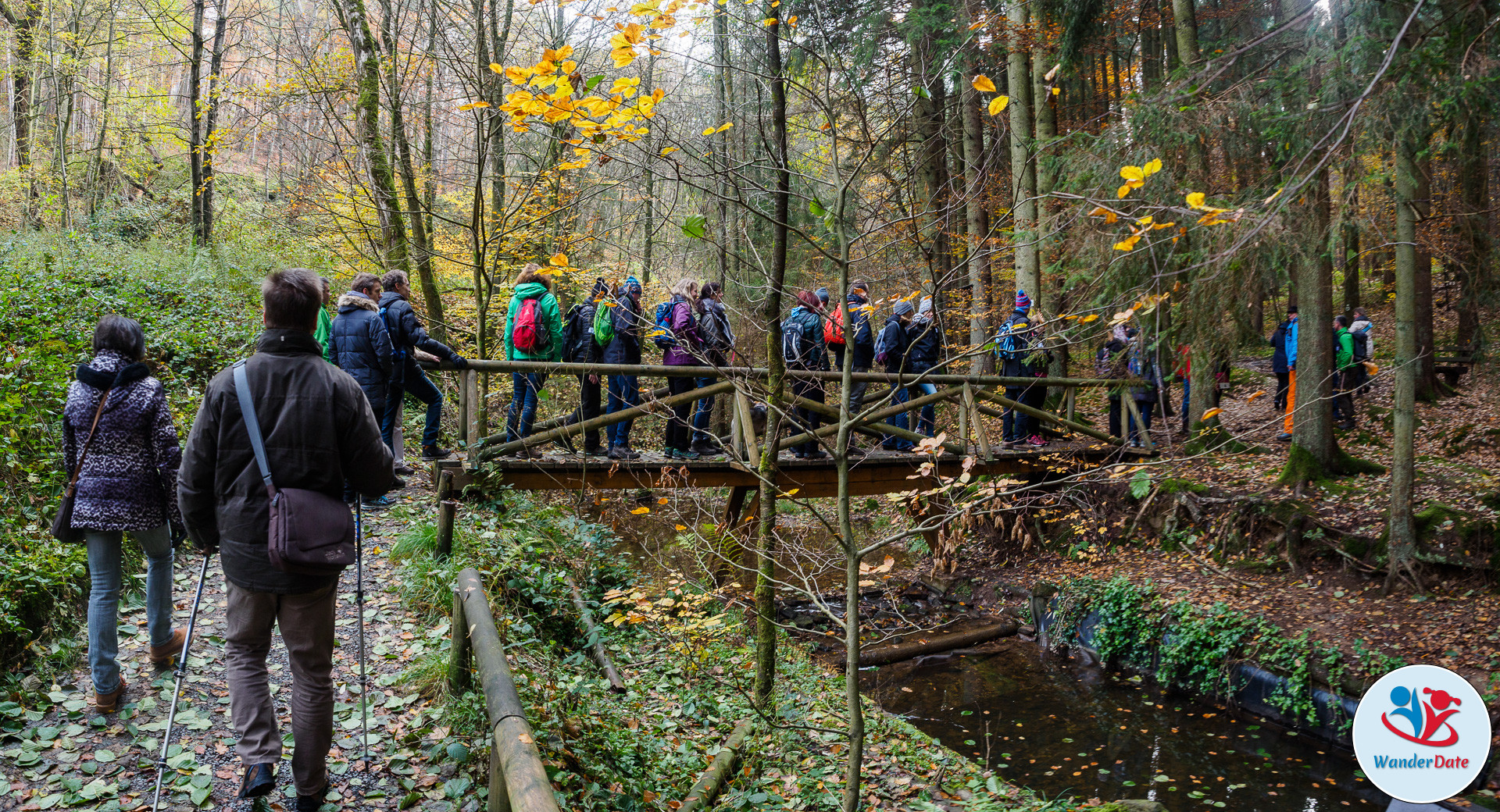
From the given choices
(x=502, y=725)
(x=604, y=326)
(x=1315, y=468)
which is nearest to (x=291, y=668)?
(x=502, y=725)

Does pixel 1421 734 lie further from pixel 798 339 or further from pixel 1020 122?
pixel 1020 122

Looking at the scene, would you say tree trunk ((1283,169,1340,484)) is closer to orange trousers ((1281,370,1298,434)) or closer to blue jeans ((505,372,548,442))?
orange trousers ((1281,370,1298,434))

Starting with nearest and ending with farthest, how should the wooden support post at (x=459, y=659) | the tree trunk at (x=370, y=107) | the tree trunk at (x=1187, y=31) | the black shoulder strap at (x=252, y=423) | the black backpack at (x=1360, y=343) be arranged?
1. the black shoulder strap at (x=252, y=423)
2. the wooden support post at (x=459, y=659)
3. the tree trunk at (x=370, y=107)
4. the tree trunk at (x=1187, y=31)
5. the black backpack at (x=1360, y=343)

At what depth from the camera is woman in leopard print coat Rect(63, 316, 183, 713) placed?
363 centimetres

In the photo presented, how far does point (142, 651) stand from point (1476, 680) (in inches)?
369

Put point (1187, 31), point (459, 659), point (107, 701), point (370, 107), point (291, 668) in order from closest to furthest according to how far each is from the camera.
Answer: point (291, 668), point (107, 701), point (459, 659), point (370, 107), point (1187, 31)

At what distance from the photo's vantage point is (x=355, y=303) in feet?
21.5

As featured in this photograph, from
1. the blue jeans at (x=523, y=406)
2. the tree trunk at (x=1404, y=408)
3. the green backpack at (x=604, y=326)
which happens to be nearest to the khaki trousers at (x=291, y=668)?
the blue jeans at (x=523, y=406)

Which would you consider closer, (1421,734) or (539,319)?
(1421,734)

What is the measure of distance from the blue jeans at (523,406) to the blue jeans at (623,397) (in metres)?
0.72

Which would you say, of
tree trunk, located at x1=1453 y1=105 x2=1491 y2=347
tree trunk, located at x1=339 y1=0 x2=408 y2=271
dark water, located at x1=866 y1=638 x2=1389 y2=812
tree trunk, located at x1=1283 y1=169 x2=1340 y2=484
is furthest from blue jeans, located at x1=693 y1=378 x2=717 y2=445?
tree trunk, located at x1=1453 y1=105 x2=1491 y2=347

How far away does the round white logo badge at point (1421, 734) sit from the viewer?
229 centimetres

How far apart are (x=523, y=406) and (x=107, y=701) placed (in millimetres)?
4279

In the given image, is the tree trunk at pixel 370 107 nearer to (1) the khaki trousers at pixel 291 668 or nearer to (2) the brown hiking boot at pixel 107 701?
(2) the brown hiking boot at pixel 107 701
